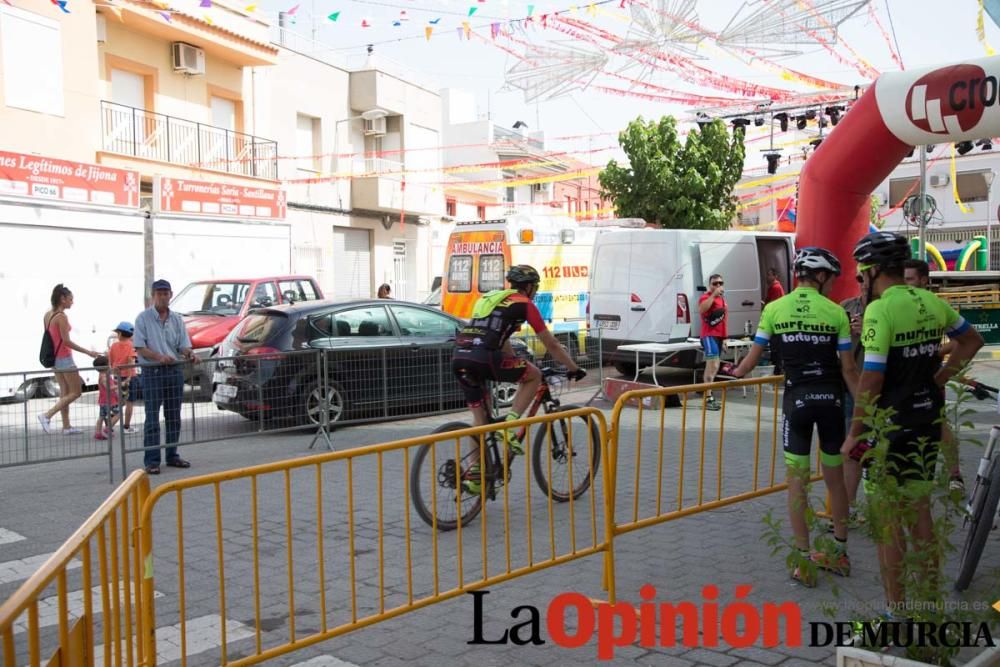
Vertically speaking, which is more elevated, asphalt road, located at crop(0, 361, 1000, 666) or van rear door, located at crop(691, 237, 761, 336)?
van rear door, located at crop(691, 237, 761, 336)

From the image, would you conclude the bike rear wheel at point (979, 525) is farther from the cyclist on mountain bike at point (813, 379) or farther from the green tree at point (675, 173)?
the green tree at point (675, 173)

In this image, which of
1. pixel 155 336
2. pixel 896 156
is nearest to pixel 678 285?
pixel 896 156

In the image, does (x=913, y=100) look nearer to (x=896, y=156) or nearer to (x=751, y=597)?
(x=896, y=156)

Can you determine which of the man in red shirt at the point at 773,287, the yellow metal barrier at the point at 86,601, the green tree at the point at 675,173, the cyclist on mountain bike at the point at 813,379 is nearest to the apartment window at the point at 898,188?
the green tree at the point at 675,173

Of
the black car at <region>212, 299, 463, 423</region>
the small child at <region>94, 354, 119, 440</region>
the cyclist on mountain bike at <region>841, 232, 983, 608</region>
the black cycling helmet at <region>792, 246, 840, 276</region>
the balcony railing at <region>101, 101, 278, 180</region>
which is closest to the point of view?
the cyclist on mountain bike at <region>841, 232, 983, 608</region>

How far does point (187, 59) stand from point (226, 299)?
8698 mm

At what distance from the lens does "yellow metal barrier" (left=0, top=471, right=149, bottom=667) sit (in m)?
2.24

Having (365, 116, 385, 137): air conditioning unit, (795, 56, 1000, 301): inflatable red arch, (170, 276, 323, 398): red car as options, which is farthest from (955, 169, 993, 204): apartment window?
(170, 276, 323, 398): red car

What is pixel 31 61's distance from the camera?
55.4ft

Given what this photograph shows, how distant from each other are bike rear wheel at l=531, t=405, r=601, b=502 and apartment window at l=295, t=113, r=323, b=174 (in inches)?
808

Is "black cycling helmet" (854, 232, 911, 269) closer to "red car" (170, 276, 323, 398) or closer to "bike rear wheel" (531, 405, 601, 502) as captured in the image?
"bike rear wheel" (531, 405, 601, 502)

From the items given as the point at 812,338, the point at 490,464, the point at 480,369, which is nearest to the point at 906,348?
the point at 812,338

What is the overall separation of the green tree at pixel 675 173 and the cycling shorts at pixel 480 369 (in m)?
22.3

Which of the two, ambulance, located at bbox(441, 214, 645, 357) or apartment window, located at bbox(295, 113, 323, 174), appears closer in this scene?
ambulance, located at bbox(441, 214, 645, 357)
